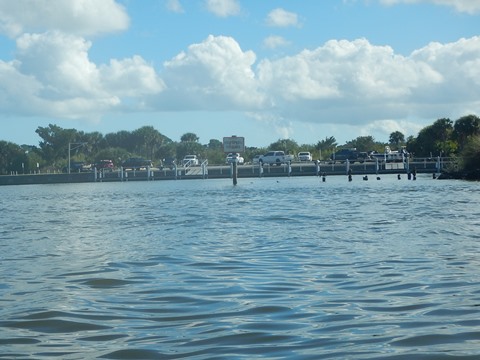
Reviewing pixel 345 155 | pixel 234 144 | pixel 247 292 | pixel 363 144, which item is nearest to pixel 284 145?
pixel 363 144

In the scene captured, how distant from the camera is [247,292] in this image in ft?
36.2

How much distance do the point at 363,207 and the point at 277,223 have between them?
7091mm

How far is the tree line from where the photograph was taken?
90938 mm

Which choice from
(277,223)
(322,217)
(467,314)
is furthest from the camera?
(322,217)

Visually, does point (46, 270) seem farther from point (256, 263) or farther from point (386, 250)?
point (386, 250)

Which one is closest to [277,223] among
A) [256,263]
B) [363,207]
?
[363,207]

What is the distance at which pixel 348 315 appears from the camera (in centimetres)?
927

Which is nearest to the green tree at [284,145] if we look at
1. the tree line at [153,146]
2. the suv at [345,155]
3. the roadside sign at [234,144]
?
the tree line at [153,146]

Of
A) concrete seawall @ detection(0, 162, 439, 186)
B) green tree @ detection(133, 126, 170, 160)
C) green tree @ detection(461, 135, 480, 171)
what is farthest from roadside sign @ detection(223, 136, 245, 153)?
green tree @ detection(133, 126, 170, 160)

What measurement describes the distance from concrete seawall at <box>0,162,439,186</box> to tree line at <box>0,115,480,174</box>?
33.8 ft

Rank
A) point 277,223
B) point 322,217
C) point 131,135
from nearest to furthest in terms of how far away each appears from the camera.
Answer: point 277,223, point 322,217, point 131,135

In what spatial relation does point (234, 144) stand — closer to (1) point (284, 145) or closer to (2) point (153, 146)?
→ (1) point (284, 145)

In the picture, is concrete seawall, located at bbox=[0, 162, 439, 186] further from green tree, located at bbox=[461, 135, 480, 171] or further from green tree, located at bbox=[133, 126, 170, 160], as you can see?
green tree, located at bbox=[133, 126, 170, 160]

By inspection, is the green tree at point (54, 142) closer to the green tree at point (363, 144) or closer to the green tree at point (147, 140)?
the green tree at point (147, 140)
